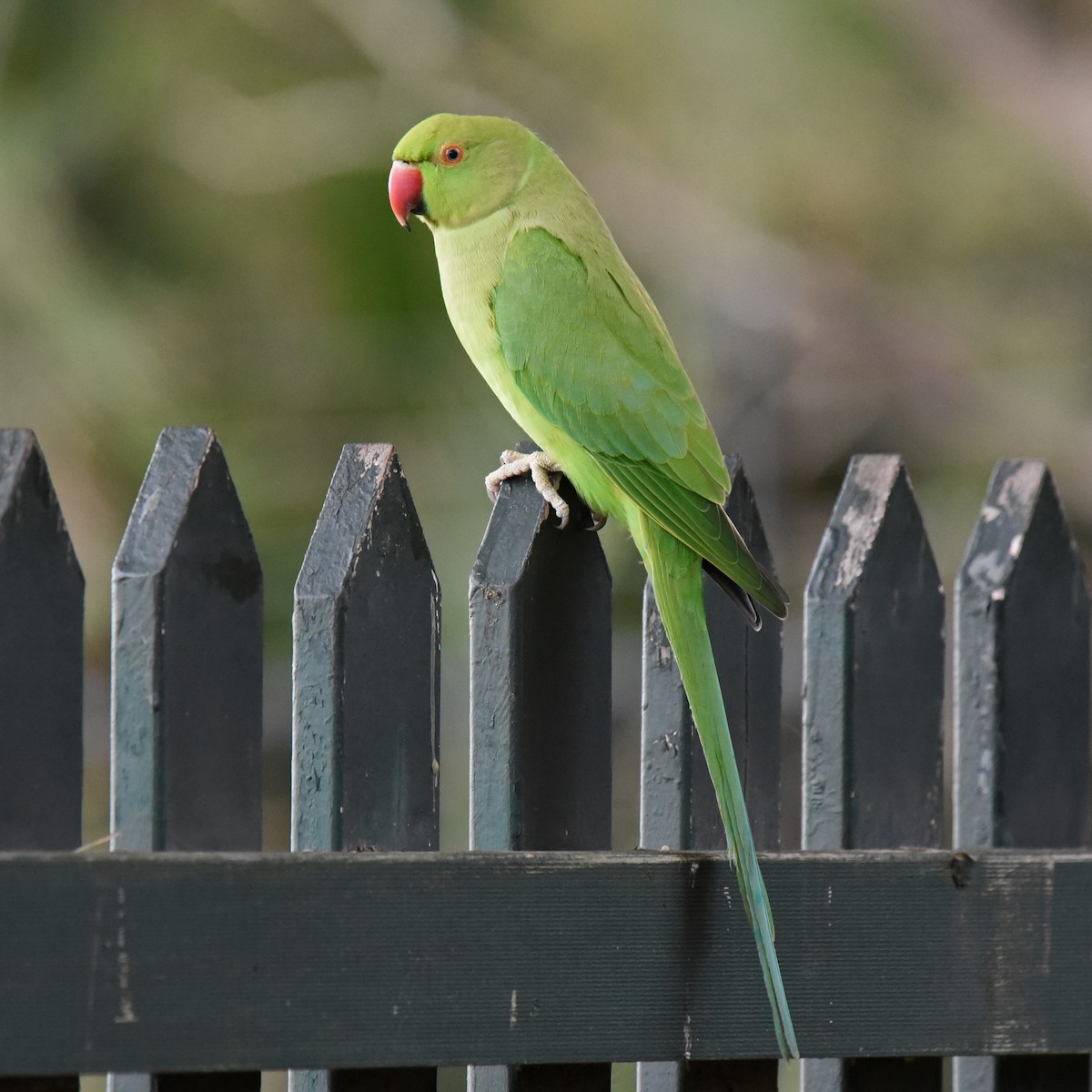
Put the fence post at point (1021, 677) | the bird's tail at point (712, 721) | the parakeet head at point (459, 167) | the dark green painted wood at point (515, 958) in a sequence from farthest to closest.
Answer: the parakeet head at point (459, 167), the fence post at point (1021, 677), the bird's tail at point (712, 721), the dark green painted wood at point (515, 958)

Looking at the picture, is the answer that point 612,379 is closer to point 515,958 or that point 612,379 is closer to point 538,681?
point 538,681

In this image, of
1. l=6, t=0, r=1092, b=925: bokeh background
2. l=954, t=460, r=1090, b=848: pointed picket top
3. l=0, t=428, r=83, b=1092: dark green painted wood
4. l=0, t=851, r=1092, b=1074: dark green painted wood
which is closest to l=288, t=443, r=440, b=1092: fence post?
l=0, t=851, r=1092, b=1074: dark green painted wood

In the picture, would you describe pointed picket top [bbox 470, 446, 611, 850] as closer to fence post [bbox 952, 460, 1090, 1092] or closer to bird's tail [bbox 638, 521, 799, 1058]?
bird's tail [bbox 638, 521, 799, 1058]

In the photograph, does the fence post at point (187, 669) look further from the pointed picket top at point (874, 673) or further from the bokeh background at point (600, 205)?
the bokeh background at point (600, 205)

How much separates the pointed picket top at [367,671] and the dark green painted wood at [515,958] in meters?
Answer: 0.13

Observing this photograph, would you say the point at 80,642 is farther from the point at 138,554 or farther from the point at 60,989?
the point at 60,989

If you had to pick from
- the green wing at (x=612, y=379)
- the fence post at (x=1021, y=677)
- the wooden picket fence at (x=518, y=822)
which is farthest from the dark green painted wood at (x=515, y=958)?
the green wing at (x=612, y=379)

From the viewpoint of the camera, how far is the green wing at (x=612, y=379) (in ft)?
6.84

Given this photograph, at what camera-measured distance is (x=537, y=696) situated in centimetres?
184

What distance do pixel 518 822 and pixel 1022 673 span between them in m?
0.82

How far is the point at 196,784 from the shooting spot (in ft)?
5.32

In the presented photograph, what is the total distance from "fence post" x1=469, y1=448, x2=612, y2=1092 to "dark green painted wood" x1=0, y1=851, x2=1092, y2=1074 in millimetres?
88

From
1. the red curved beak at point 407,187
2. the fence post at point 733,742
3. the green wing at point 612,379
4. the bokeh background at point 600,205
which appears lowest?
the fence post at point 733,742

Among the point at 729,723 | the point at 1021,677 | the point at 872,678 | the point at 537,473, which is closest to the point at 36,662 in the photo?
the point at 537,473
